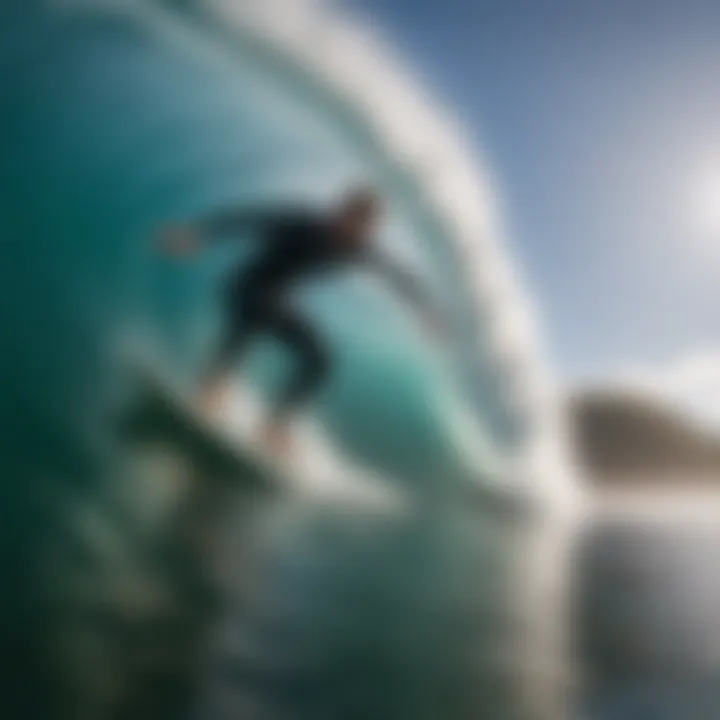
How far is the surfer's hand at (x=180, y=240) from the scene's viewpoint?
43.9 inches

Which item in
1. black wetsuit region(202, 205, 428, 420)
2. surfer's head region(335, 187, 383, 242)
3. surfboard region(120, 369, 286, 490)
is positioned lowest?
A: surfboard region(120, 369, 286, 490)

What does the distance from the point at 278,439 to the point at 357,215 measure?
0.98 feet

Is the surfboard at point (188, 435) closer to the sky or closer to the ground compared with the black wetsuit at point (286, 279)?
closer to the ground

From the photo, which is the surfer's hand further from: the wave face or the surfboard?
the surfboard

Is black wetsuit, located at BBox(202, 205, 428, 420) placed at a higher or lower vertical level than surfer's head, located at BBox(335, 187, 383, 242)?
lower

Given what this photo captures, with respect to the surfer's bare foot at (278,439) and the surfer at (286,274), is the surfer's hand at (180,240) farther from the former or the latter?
the surfer's bare foot at (278,439)

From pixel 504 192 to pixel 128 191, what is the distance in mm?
476

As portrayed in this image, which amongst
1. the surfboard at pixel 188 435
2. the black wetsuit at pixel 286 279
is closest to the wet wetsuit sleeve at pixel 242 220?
the black wetsuit at pixel 286 279

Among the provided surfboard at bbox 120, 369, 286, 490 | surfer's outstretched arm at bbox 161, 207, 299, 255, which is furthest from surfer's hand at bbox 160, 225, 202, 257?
surfboard at bbox 120, 369, 286, 490

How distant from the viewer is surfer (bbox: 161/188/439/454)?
3.60ft

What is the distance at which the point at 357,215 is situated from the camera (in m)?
1.15

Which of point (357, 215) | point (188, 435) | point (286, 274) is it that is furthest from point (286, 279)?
point (188, 435)

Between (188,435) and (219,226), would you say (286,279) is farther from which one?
(188,435)

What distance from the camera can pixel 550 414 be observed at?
3.70 feet
